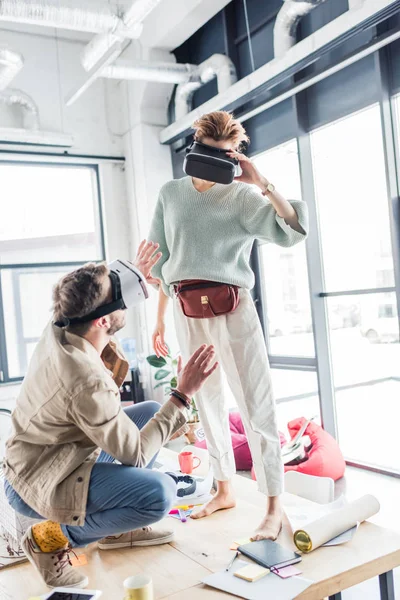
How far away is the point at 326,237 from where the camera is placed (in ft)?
13.1

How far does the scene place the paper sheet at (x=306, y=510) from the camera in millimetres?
1929

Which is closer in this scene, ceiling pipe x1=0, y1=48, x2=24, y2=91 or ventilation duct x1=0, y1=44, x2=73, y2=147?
ceiling pipe x1=0, y1=48, x2=24, y2=91

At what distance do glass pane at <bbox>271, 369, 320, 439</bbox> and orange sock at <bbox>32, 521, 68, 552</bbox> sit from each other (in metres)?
2.61

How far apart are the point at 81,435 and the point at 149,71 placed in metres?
3.59

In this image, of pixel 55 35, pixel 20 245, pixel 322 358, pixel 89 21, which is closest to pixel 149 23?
pixel 55 35

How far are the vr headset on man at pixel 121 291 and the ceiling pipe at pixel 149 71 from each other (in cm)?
302

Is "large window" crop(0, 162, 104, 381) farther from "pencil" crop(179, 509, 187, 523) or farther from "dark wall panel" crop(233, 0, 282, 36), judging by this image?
"pencil" crop(179, 509, 187, 523)

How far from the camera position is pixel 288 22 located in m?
3.57

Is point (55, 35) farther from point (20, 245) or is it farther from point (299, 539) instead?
point (299, 539)

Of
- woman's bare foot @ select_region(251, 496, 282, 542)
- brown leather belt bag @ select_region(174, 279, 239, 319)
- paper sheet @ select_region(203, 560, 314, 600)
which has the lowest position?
paper sheet @ select_region(203, 560, 314, 600)

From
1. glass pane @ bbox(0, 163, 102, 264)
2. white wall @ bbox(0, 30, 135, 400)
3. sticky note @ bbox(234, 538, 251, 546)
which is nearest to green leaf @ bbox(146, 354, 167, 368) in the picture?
white wall @ bbox(0, 30, 135, 400)

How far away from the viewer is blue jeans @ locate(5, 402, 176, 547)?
1613 mm

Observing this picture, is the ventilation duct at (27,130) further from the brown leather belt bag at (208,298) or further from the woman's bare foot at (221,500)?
the woman's bare foot at (221,500)

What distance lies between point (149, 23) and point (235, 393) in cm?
401
